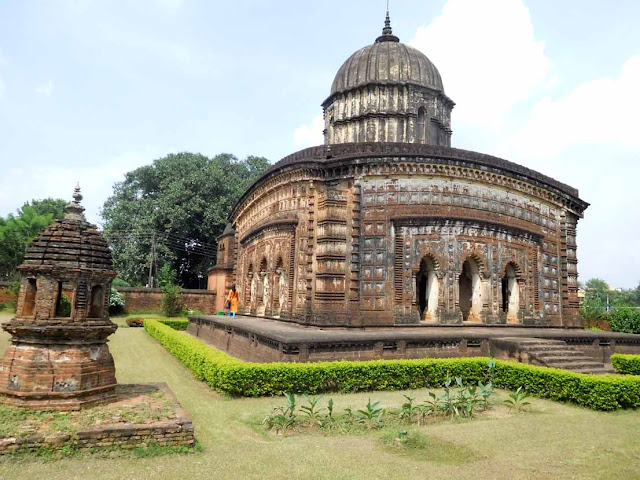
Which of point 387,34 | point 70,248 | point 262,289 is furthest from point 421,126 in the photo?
point 70,248

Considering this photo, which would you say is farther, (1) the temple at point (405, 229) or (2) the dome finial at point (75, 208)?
(1) the temple at point (405, 229)

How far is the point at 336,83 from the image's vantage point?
21906 mm

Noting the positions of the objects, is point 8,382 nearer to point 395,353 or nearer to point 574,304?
point 395,353

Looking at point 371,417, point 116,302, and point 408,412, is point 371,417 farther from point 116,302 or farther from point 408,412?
point 116,302

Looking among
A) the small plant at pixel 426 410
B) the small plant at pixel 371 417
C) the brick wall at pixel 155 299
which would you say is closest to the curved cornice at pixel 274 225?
the small plant at pixel 426 410

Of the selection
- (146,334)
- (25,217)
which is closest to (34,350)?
(146,334)

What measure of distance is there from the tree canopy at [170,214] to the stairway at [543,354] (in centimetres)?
2824

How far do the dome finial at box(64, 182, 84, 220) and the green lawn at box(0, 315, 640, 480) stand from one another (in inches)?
156

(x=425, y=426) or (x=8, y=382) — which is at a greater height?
(x=8, y=382)

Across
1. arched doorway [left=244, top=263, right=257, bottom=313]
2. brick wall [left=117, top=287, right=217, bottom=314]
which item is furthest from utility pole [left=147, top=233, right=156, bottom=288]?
arched doorway [left=244, top=263, right=257, bottom=313]

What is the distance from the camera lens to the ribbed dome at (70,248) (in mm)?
8258

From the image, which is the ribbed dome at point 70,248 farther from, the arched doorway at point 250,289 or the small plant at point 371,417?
the arched doorway at point 250,289

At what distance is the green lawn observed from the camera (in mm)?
5988

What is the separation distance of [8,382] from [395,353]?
823cm
